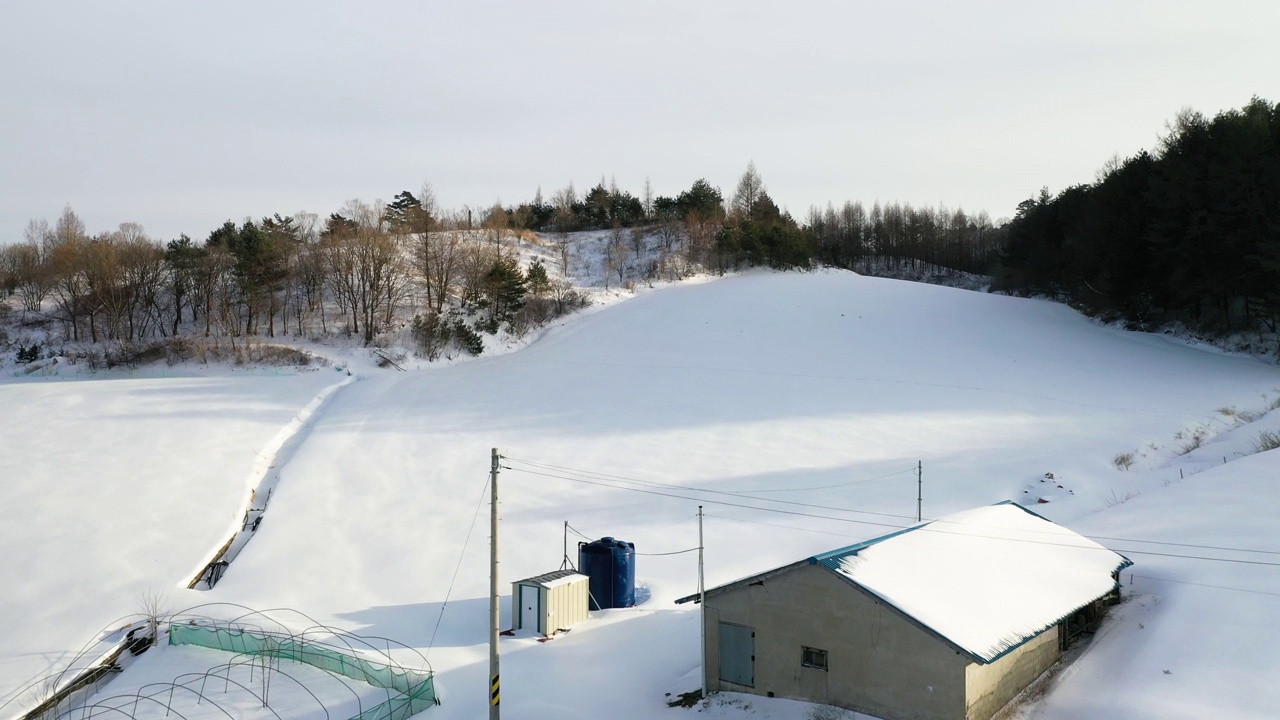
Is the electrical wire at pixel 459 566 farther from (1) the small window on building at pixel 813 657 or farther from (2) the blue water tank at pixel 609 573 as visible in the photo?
(1) the small window on building at pixel 813 657

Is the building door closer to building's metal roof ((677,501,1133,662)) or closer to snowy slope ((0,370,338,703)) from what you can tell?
building's metal roof ((677,501,1133,662))

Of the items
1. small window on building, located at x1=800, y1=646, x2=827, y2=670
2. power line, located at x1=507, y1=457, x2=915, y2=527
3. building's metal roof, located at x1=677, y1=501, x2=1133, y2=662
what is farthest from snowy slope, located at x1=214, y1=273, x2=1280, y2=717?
building's metal roof, located at x1=677, y1=501, x2=1133, y2=662

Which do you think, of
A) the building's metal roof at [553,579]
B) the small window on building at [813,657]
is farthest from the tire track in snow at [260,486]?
the small window on building at [813,657]

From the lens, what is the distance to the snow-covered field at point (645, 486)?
43.8 ft

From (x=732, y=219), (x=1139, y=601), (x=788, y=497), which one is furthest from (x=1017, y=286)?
(x=1139, y=601)

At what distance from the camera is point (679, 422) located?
2805 centimetres

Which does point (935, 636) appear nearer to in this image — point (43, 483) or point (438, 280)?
point (43, 483)

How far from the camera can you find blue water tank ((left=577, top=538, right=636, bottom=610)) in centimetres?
1766

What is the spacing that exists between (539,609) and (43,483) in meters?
14.9

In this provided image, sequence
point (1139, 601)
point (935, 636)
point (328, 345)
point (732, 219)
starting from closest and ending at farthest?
point (935, 636), point (1139, 601), point (328, 345), point (732, 219)

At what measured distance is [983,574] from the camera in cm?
1227

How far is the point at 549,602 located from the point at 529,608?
1.61 ft

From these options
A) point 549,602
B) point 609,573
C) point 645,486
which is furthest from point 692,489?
point 549,602

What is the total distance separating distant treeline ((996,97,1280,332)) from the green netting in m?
36.2
